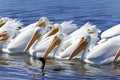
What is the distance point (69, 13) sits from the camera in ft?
63.7

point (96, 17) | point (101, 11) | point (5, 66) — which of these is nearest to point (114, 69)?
point (5, 66)

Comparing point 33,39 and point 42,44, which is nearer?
point 42,44

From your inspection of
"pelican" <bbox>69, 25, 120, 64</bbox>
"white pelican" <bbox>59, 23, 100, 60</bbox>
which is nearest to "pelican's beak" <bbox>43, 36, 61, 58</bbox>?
"white pelican" <bbox>59, 23, 100, 60</bbox>

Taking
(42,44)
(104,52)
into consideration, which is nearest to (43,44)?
(42,44)

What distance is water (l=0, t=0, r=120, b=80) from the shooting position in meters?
11.4

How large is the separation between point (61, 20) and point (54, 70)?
6348 mm

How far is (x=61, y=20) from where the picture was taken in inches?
707

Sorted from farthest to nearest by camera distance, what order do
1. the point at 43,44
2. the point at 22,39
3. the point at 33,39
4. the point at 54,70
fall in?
1. the point at 22,39
2. the point at 33,39
3. the point at 43,44
4. the point at 54,70

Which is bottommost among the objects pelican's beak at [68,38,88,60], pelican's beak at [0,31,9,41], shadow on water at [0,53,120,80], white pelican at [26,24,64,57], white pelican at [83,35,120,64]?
shadow on water at [0,53,120,80]

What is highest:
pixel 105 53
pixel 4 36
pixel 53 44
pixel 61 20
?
pixel 61 20

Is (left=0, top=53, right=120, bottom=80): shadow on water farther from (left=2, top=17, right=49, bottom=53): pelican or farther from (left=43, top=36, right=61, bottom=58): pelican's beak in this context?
(left=2, top=17, right=49, bottom=53): pelican

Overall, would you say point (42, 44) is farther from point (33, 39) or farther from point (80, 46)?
point (80, 46)

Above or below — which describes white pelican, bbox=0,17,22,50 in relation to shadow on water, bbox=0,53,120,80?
above

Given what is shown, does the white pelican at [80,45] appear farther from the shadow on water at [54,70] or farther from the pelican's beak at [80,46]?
the shadow on water at [54,70]
